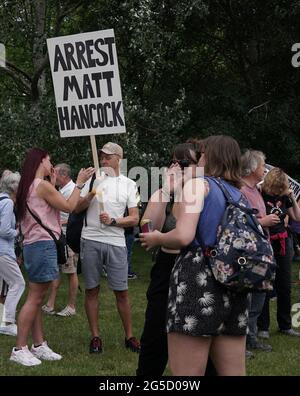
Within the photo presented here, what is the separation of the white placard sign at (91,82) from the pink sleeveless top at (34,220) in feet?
2.69

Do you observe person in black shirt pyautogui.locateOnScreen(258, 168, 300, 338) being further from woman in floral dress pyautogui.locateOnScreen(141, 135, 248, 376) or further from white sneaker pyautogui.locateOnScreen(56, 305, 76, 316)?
woman in floral dress pyautogui.locateOnScreen(141, 135, 248, 376)

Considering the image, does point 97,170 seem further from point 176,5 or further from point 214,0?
point 214,0

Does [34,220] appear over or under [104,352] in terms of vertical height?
over

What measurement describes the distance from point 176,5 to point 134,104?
212 centimetres

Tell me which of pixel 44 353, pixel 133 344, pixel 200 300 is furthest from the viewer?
pixel 133 344

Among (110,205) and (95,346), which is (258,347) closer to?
(95,346)

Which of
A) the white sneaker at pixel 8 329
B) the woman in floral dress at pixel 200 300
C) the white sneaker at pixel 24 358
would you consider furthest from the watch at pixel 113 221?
the woman in floral dress at pixel 200 300

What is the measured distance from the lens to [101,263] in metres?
6.64

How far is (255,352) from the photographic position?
6.77 meters

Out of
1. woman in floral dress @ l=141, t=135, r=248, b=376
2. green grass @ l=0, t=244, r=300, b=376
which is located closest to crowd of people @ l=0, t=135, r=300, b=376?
woman in floral dress @ l=141, t=135, r=248, b=376

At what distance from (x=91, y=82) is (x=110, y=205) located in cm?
117

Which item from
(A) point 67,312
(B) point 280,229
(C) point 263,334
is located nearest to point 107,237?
(B) point 280,229

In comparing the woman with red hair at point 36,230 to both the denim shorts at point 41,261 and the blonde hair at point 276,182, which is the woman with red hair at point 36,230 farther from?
the blonde hair at point 276,182

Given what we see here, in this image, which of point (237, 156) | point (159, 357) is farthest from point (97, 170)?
point (237, 156)
